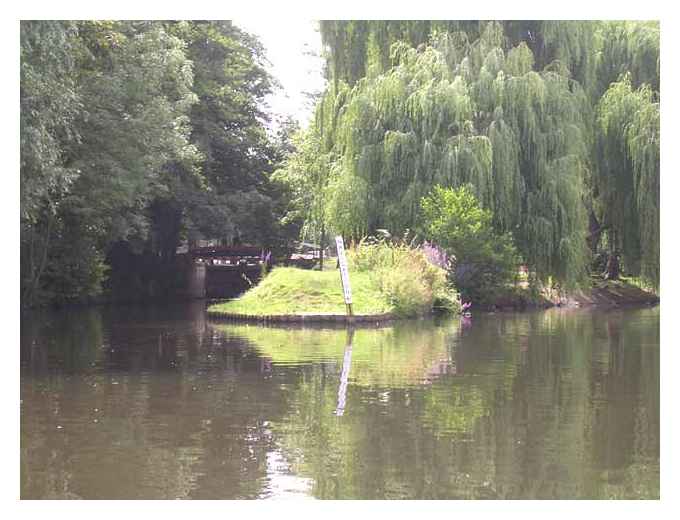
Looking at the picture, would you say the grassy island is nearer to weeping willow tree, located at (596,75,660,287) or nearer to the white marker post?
the white marker post

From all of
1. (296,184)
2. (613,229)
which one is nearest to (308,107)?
(296,184)

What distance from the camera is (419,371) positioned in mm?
13039

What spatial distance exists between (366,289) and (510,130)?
5.91 metres

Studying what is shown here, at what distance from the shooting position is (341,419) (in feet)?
31.3

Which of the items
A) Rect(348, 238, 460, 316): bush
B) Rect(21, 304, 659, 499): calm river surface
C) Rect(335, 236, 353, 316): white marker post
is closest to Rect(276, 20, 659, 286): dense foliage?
Rect(348, 238, 460, 316): bush

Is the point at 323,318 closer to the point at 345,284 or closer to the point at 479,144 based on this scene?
the point at 345,284

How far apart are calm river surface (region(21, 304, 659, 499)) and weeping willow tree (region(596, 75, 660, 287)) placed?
433 inches

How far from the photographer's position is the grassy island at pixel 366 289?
22.9 m

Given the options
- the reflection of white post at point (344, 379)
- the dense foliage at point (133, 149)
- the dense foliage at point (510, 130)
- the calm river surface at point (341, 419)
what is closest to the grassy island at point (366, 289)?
the dense foliage at point (510, 130)

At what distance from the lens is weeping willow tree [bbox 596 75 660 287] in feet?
89.9

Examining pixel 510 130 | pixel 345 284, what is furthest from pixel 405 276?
pixel 510 130

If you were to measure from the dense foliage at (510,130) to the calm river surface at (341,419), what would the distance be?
9627mm
